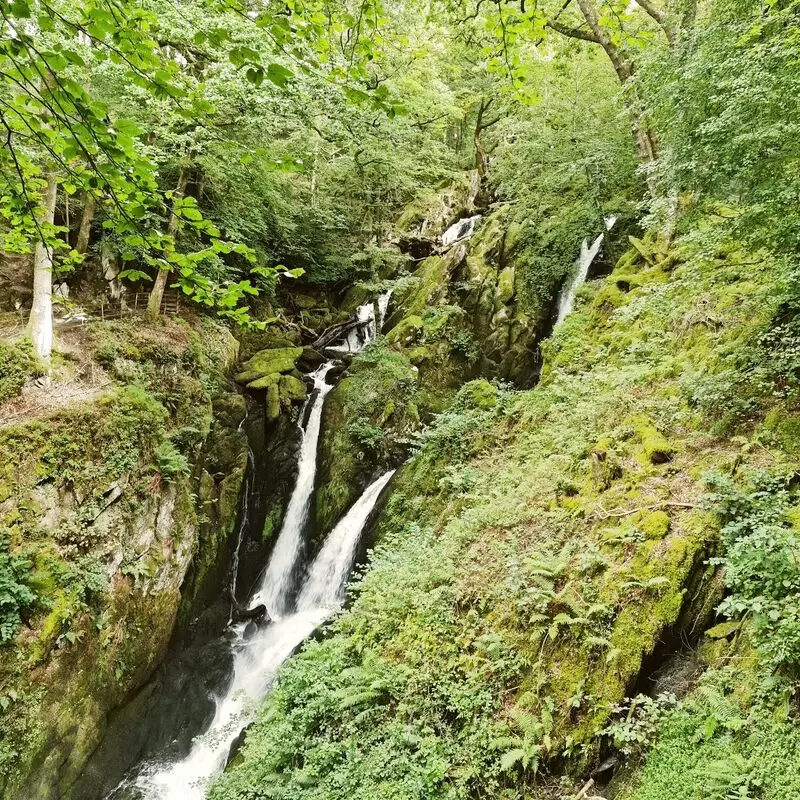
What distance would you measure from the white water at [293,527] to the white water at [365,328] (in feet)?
10.8

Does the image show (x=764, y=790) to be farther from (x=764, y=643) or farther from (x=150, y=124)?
(x=150, y=124)

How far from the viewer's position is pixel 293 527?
1112 centimetres

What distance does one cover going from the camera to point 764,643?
3.61m

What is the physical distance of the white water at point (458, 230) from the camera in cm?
1800

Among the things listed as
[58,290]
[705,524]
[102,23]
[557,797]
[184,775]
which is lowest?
[184,775]

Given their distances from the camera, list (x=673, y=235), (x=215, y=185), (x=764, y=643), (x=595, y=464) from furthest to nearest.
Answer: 1. (x=215, y=185)
2. (x=673, y=235)
3. (x=595, y=464)
4. (x=764, y=643)

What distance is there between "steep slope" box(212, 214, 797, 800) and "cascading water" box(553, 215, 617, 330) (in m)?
3.59

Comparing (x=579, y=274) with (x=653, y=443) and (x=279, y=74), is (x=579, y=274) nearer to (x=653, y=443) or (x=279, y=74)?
(x=653, y=443)

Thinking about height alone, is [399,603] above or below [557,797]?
above

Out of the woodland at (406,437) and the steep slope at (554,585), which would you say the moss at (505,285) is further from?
the steep slope at (554,585)

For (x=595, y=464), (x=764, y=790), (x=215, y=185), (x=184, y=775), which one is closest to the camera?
(x=764, y=790)

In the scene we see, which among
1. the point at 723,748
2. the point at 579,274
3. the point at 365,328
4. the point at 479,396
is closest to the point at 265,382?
the point at 365,328

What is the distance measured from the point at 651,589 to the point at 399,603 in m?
2.98

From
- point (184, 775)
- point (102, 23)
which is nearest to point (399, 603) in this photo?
point (184, 775)
